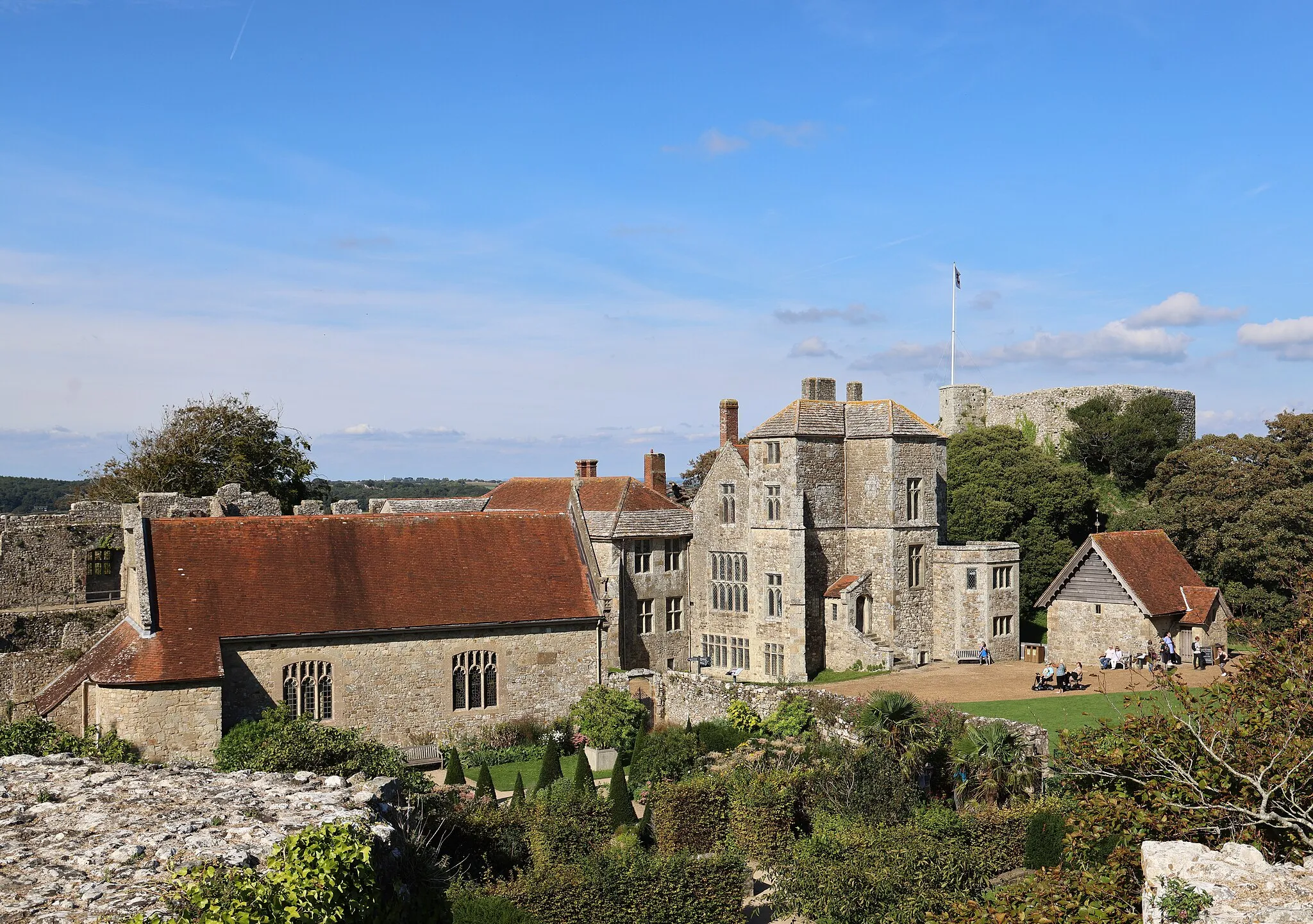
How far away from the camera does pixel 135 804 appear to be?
11.5 m

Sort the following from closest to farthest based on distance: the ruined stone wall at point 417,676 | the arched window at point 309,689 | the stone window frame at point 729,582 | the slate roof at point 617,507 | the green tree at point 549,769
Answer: the green tree at point 549,769 < the ruined stone wall at point 417,676 < the arched window at point 309,689 < the slate roof at point 617,507 < the stone window frame at point 729,582

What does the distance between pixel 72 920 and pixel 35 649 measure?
28568 mm

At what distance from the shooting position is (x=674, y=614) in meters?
44.6

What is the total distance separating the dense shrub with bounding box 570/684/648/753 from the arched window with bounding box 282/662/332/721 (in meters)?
7.60

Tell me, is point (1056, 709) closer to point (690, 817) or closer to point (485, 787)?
point (690, 817)

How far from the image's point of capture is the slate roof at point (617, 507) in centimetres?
4231

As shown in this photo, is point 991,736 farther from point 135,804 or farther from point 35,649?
point 35,649

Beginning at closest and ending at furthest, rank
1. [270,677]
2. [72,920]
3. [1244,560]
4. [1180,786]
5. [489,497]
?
[72,920] < [1180,786] < [270,677] < [1244,560] < [489,497]

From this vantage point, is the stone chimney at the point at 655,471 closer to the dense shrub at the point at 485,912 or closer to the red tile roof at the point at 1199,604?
the red tile roof at the point at 1199,604

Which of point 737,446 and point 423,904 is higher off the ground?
point 737,446

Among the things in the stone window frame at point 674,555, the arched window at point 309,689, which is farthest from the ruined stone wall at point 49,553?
the stone window frame at point 674,555

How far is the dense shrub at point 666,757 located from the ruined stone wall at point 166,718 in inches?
459

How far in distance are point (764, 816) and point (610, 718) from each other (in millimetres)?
9554

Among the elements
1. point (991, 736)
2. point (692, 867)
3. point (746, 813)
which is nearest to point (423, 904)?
point (692, 867)
